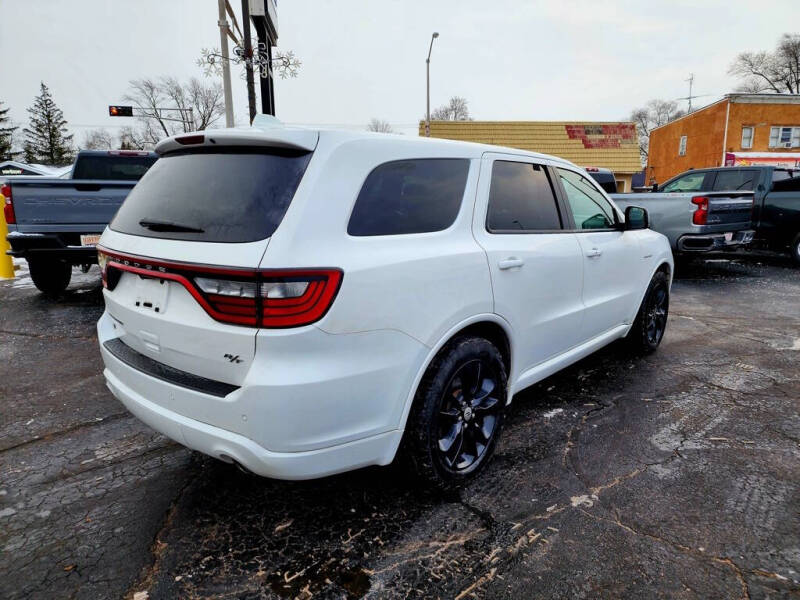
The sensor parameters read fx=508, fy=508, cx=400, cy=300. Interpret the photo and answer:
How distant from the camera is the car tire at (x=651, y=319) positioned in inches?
176

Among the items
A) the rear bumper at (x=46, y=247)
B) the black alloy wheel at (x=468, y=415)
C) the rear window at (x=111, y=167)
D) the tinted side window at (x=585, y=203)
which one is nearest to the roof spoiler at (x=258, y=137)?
the black alloy wheel at (x=468, y=415)

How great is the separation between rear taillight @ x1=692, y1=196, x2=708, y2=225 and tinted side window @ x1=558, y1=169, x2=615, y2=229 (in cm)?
562

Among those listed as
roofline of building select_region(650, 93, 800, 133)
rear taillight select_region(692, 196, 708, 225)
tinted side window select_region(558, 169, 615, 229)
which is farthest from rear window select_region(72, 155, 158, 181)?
roofline of building select_region(650, 93, 800, 133)

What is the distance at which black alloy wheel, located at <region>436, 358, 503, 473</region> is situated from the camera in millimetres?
2424

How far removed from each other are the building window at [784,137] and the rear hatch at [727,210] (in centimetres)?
2491

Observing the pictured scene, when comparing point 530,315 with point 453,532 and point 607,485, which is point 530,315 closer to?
point 607,485

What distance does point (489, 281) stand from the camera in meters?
2.50

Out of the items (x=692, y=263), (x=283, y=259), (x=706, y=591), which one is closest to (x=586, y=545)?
(x=706, y=591)

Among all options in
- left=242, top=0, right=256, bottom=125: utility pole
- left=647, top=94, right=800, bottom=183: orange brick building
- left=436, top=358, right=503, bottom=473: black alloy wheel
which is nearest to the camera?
left=436, top=358, right=503, bottom=473: black alloy wheel

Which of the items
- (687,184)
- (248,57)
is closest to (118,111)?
(248,57)

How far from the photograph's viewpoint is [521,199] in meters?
2.98

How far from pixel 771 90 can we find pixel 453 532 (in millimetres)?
61648

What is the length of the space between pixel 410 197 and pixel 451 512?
58.2 inches

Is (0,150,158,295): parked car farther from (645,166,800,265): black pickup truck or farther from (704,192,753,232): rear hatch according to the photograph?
(645,166,800,265): black pickup truck
